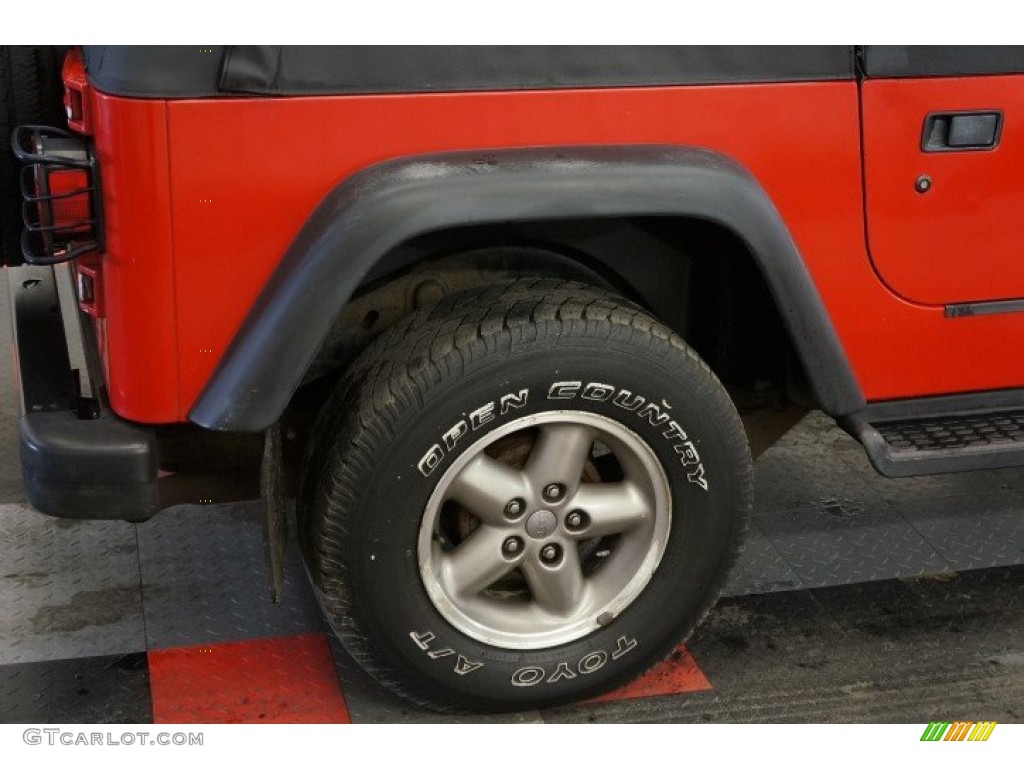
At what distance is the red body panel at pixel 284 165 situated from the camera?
93.9 inches

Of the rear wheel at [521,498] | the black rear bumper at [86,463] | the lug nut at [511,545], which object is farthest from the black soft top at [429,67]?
the lug nut at [511,545]

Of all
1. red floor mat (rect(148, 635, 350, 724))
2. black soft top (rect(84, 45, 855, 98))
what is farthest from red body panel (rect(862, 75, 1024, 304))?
Answer: red floor mat (rect(148, 635, 350, 724))

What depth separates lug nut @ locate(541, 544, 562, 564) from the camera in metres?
2.81

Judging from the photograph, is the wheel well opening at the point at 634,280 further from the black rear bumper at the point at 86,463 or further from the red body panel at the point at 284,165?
the black rear bumper at the point at 86,463

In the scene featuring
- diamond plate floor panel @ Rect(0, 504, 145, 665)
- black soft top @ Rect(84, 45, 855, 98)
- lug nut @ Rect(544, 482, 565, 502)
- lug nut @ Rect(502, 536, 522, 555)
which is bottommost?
diamond plate floor panel @ Rect(0, 504, 145, 665)

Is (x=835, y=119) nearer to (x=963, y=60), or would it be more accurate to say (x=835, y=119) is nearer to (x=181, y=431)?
(x=963, y=60)

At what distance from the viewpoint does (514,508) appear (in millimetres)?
2752

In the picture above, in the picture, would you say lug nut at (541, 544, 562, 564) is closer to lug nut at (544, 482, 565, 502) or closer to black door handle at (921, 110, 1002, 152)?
lug nut at (544, 482, 565, 502)

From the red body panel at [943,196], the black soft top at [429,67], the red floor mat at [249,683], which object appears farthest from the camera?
the red floor mat at [249,683]

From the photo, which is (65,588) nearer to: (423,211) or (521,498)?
(521,498)

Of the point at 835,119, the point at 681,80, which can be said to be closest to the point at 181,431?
the point at 681,80

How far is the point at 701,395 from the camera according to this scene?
272cm

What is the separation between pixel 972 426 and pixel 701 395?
26.3 inches
